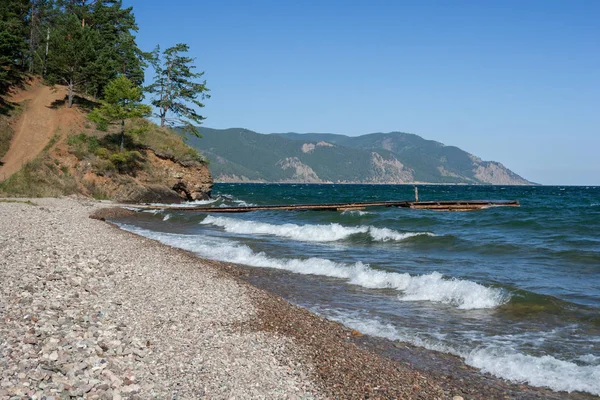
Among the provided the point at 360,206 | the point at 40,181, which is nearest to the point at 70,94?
the point at 40,181

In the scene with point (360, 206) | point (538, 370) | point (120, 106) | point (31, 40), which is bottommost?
point (538, 370)

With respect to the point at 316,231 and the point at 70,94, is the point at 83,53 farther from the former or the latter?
the point at 316,231

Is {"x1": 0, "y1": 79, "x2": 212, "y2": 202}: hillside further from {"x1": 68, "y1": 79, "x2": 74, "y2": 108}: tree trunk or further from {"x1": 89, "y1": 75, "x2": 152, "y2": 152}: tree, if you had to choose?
{"x1": 89, "y1": 75, "x2": 152, "y2": 152}: tree

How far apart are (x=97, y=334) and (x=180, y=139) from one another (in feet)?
161

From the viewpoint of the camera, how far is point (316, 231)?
27.9 m

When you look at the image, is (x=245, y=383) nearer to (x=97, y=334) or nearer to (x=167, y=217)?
(x=97, y=334)

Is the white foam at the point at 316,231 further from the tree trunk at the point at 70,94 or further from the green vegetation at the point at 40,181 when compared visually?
the tree trunk at the point at 70,94

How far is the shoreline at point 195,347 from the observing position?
5.88m

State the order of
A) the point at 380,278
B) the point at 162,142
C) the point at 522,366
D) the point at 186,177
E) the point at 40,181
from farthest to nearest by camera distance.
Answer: the point at 186,177 → the point at 162,142 → the point at 40,181 → the point at 380,278 → the point at 522,366

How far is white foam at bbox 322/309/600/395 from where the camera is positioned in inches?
291

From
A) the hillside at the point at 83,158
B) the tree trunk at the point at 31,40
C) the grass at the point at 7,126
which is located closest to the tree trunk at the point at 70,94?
the hillside at the point at 83,158

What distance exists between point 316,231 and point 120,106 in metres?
28.0

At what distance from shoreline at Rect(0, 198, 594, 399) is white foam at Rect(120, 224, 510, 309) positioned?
4217 millimetres

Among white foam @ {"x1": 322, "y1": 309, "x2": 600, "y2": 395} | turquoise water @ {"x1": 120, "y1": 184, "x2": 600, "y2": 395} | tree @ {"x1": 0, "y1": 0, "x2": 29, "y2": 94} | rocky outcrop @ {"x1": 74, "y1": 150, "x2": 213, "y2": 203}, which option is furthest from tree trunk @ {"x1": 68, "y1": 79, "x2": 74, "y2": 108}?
white foam @ {"x1": 322, "y1": 309, "x2": 600, "y2": 395}
